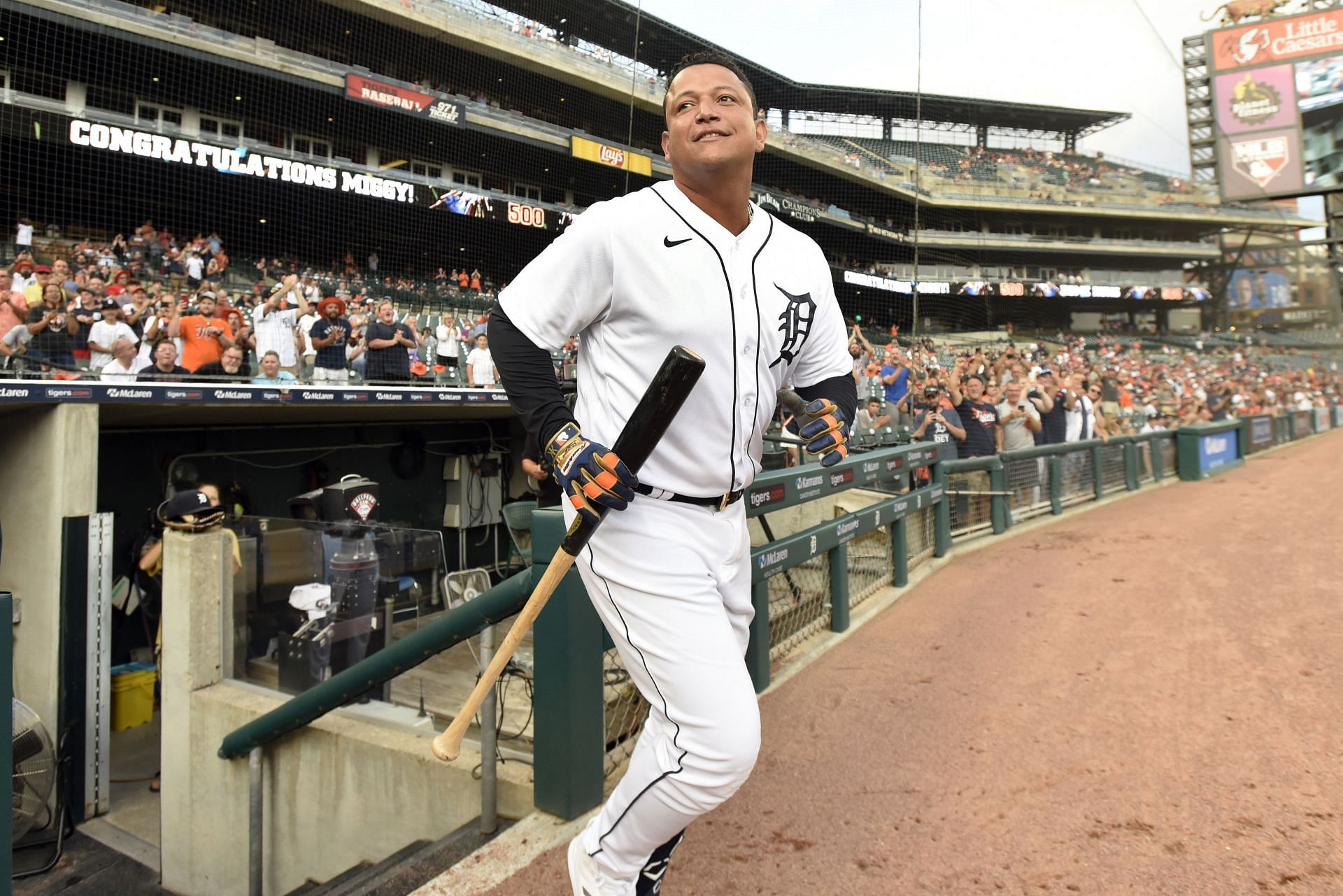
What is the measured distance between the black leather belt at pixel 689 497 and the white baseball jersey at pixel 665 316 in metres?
0.01

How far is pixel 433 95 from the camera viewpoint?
17438mm

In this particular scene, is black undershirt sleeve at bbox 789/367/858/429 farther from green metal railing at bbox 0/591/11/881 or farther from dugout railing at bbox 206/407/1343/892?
green metal railing at bbox 0/591/11/881

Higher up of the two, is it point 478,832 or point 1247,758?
point 1247,758

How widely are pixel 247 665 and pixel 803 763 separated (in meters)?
3.39

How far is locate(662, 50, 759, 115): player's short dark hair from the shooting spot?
71.9 inches

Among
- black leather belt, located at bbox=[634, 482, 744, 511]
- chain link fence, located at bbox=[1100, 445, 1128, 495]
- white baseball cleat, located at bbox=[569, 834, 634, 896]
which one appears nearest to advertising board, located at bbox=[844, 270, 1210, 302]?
chain link fence, located at bbox=[1100, 445, 1128, 495]

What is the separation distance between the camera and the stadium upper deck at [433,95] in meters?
13.7

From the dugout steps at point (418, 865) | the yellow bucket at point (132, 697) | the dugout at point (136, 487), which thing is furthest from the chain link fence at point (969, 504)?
the yellow bucket at point (132, 697)

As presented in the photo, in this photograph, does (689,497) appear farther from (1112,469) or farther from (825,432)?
(1112,469)

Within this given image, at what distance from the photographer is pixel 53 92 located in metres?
13.8

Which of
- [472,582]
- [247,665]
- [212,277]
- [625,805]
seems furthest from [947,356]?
[625,805]

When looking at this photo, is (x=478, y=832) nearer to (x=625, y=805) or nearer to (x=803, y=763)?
(x=803, y=763)

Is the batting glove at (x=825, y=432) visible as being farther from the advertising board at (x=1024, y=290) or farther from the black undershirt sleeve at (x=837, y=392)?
the advertising board at (x=1024, y=290)

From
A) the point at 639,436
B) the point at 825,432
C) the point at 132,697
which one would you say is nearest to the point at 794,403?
the point at 825,432
